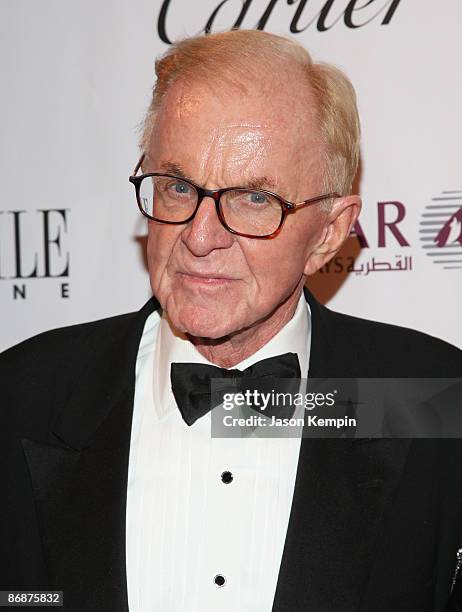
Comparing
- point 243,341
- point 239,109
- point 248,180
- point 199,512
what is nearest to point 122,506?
point 199,512

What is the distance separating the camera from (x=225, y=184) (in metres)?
1.68

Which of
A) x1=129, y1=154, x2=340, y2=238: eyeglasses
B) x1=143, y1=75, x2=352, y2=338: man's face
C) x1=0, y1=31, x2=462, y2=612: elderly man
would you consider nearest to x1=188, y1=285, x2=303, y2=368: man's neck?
x1=0, y1=31, x2=462, y2=612: elderly man

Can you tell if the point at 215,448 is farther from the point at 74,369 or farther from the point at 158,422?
the point at 74,369

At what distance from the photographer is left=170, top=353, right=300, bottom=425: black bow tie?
1802 mm

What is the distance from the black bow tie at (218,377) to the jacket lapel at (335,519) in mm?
140

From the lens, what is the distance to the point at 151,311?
2.01m

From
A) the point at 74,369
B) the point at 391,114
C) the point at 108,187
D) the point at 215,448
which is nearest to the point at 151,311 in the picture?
the point at 74,369

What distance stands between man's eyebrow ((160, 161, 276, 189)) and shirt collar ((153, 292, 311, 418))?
353 millimetres

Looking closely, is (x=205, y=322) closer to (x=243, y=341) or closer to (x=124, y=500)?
(x=243, y=341)

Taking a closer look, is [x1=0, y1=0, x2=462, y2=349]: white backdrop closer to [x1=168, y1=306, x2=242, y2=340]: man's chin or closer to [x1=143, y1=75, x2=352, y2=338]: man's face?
[x1=143, y1=75, x2=352, y2=338]: man's face

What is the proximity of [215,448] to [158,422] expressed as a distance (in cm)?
13

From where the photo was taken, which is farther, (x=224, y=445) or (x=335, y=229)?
(x=335, y=229)

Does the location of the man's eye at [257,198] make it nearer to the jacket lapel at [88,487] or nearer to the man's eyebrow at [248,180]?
the man's eyebrow at [248,180]

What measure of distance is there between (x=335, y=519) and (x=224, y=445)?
0.25 meters
